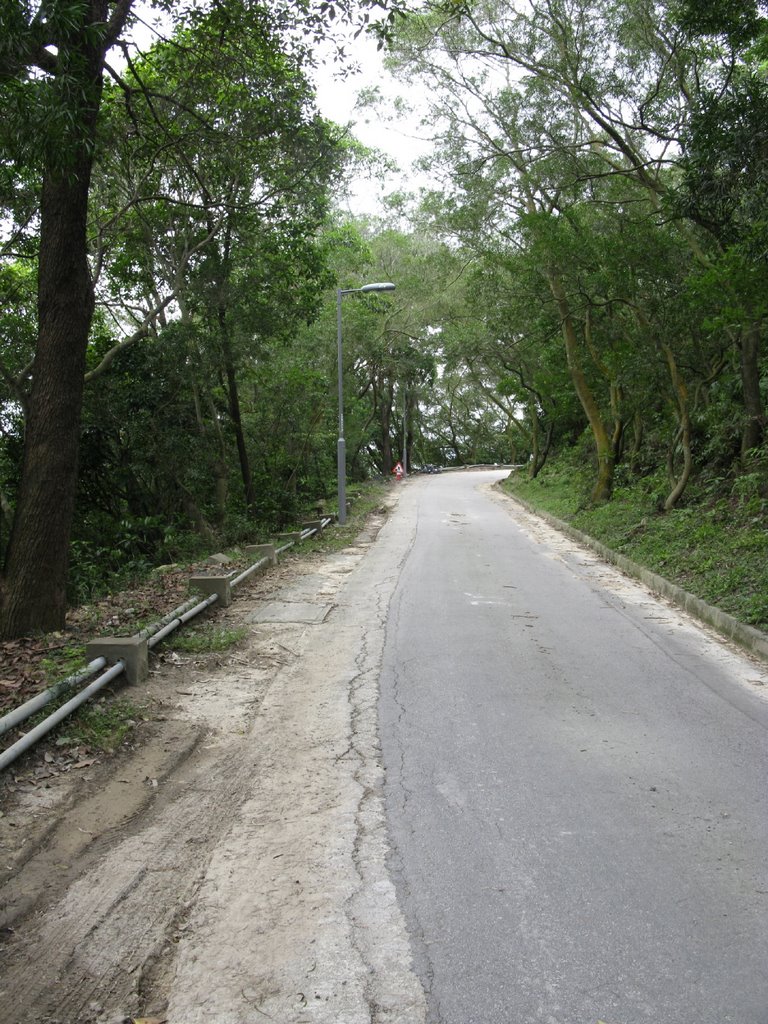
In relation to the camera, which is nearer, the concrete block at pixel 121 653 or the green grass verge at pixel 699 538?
the concrete block at pixel 121 653

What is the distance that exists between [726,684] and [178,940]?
17.9 feet

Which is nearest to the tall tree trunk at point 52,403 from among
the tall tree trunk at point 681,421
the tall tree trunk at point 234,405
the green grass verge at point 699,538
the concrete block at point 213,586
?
the concrete block at point 213,586

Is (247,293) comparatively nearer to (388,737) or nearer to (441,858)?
(388,737)

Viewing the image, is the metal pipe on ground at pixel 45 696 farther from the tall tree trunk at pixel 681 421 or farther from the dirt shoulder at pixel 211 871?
the tall tree trunk at pixel 681 421

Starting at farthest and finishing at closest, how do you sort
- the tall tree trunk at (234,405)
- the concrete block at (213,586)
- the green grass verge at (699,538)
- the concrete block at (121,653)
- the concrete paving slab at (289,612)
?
1. the tall tree trunk at (234,405)
2. the concrete block at (213,586)
3. the green grass verge at (699,538)
4. the concrete paving slab at (289,612)
5. the concrete block at (121,653)

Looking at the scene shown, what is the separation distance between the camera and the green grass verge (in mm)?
10031

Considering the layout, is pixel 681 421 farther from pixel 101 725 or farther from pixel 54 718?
pixel 54 718

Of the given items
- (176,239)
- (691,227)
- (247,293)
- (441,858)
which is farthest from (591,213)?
(441,858)

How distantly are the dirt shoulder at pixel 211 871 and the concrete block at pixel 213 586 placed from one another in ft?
10.6

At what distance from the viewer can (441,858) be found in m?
4.04

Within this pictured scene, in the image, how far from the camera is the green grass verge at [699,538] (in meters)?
10.0

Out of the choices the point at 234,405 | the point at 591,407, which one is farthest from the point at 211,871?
the point at 591,407

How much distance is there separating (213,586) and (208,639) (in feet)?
6.28

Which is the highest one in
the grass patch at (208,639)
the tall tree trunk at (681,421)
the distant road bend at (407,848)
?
the tall tree trunk at (681,421)
